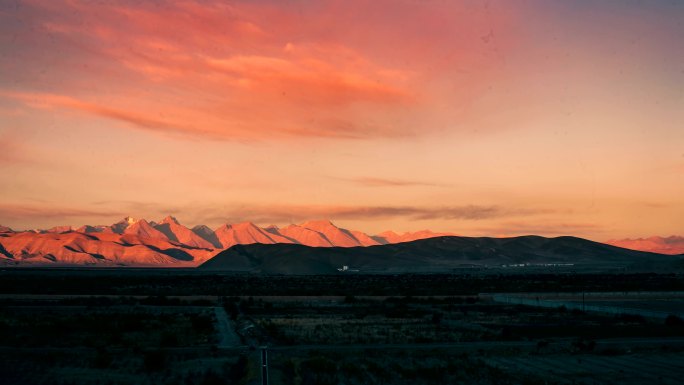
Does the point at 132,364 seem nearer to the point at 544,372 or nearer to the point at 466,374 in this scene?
the point at 466,374

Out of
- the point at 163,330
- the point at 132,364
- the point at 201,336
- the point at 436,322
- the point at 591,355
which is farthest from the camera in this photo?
the point at 436,322

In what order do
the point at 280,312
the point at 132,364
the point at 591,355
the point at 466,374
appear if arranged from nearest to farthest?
the point at 466,374 → the point at 132,364 → the point at 591,355 → the point at 280,312

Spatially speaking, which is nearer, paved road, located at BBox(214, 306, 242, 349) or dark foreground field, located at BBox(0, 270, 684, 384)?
dark foreground field, located at BBox(0, 270, 684, 384)

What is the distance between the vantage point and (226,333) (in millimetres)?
45000

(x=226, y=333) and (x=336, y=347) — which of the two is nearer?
(x=336, y=347)

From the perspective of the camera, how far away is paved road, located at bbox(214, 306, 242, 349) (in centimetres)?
3866

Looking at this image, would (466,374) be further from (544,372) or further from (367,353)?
(367,353)

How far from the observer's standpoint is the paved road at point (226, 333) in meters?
38.7

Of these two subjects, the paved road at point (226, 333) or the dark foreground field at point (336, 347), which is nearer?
the dark foreground field at point (336, 347)

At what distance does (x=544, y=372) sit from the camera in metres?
29.6

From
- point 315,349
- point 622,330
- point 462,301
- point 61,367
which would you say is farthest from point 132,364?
point 462,301

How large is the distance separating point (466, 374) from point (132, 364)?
1456cm

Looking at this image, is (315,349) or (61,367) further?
(315,349)

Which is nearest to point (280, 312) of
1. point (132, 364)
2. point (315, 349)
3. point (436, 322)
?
point (436, 322)
